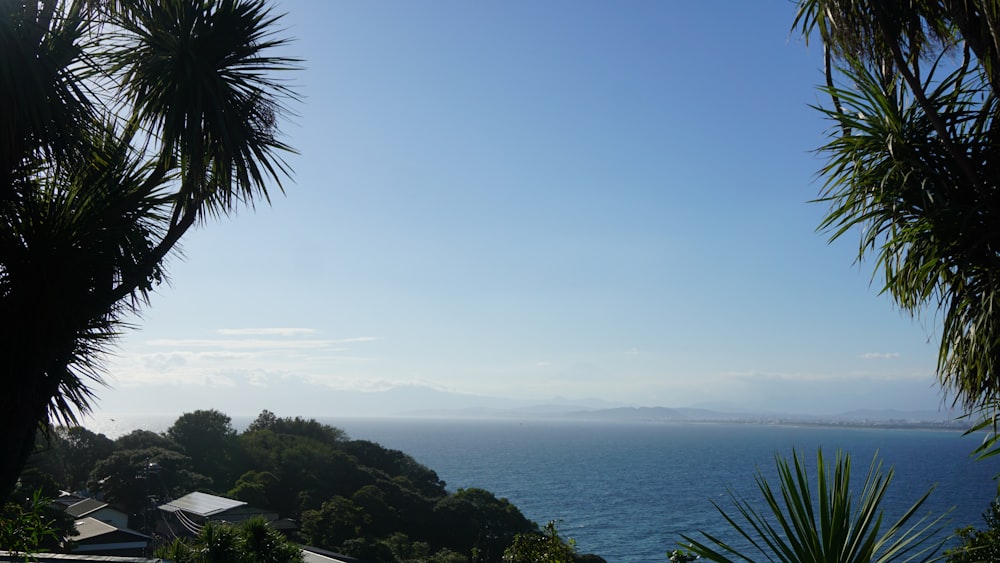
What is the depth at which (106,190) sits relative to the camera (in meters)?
4.80

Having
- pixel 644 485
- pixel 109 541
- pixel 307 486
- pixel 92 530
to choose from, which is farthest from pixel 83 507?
pixel 644 485

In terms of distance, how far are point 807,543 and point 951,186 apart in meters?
2.79

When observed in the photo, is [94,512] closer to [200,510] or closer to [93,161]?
[200,510]

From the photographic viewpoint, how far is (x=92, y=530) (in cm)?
1945

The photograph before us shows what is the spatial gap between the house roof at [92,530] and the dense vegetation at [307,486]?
1480mm

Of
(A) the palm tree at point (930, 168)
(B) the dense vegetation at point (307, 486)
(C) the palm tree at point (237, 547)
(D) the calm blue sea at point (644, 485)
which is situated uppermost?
(A) the palm tree at point (930, 168)

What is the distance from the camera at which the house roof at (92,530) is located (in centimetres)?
1834

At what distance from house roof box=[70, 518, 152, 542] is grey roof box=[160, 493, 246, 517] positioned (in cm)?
237

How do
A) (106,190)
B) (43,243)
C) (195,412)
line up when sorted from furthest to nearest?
(195,412)
(106,190)
(43,243)

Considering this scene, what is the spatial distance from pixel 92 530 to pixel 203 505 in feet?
15.9

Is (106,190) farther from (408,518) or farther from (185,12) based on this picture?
(408,518)

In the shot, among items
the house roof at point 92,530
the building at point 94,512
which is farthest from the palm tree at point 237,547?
the building at point 94,512

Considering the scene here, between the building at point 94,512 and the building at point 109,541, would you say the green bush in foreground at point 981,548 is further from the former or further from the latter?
the building at point 94,512

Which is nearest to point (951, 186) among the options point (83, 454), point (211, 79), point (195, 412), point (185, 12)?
point (211, 79)
